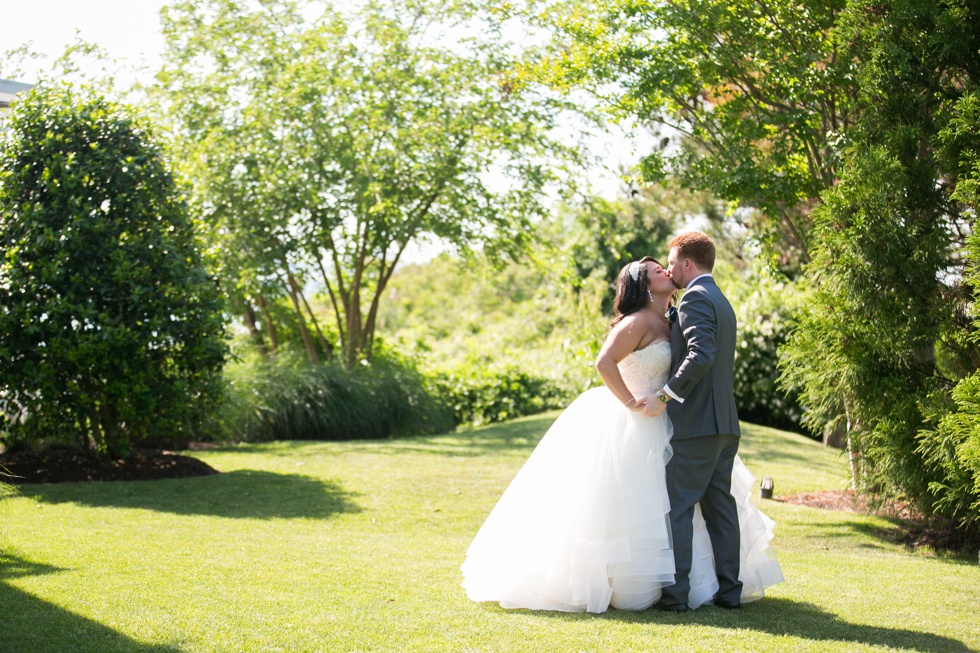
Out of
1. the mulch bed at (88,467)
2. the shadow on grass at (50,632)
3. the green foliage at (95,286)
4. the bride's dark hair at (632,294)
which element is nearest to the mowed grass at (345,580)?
the shadow on grass at (50,632)

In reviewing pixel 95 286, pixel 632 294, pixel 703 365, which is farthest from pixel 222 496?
pixel 703 365

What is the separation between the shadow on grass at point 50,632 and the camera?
4324 mm

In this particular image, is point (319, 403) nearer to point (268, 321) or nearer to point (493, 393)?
point (268, 321)

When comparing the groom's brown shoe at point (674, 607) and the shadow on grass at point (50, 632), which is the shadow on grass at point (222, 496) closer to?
the shadow on grass at point (50, 632)

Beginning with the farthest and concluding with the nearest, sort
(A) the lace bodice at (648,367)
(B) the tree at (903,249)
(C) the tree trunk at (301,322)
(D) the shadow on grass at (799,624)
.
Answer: (C) the tree trunk at (301,322) < (B) the tree at (903,249) < (A) the lace bodice at (648,367) < (D) the shadow on grass at (799,624)

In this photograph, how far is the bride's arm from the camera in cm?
554

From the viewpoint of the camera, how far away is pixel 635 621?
5070 mm

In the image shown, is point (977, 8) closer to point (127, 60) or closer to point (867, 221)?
point (867, 221)

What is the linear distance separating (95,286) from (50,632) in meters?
6.39

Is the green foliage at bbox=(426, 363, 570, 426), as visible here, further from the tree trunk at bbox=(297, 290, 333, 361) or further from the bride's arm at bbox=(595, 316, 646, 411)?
the bride's arm at bbox=(595, 316, 646, 411)

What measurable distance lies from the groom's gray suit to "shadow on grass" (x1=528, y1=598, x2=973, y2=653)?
17cm

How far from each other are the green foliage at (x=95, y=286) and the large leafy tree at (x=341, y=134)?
5735mm

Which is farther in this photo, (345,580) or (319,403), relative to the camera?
(319,403)

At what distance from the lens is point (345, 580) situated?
6.05 m
